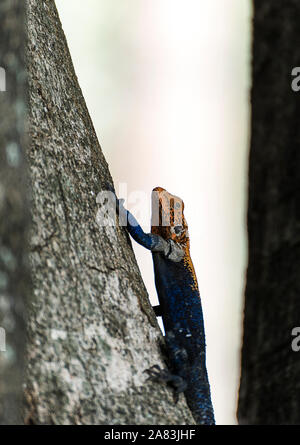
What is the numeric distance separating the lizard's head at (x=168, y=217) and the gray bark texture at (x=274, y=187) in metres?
2.93

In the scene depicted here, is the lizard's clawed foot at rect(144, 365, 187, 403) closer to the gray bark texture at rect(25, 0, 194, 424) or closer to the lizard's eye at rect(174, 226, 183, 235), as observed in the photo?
the gray bark texture at rect(25, 0, 194, 424)

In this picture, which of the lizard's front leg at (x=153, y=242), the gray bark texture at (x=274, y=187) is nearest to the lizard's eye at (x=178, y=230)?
the lizard's front leg at (x=153, y=242)

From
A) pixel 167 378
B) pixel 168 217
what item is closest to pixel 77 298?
pixel 167 378

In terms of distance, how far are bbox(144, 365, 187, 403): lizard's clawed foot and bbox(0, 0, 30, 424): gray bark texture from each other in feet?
4.11

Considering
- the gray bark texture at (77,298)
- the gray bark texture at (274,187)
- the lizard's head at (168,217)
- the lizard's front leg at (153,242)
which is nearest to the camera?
the gray bark texture at (274,187)

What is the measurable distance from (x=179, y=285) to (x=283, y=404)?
8.73ft

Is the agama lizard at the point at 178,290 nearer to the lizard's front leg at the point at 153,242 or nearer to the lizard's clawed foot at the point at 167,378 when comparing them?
the lizard's front leg at the point at 153,242

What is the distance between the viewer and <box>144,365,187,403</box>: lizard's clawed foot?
10.9 ft

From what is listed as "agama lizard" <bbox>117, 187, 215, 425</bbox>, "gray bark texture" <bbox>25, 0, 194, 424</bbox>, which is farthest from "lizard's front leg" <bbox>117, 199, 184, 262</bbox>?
"gray bark texture" <bbox>25, 0, 194, 424</bbox>

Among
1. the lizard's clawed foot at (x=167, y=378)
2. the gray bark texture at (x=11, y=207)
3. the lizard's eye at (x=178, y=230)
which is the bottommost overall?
the lizard's clawed foot at (x=167, y=378)

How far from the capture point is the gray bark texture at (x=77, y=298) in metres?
2.90

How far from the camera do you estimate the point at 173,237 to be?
18.0 feet
